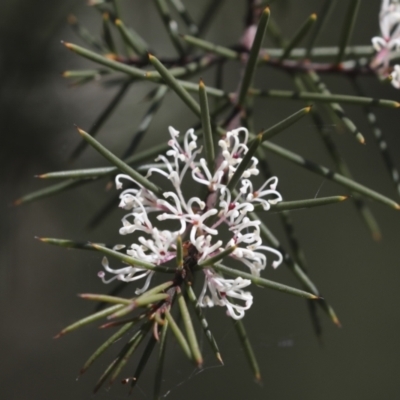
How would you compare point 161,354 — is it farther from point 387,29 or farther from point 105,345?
point 387,29

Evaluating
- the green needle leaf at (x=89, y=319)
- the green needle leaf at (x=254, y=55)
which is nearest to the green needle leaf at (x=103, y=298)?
the green needle leaf at (x=89, y=319)

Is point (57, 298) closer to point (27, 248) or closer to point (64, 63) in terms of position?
point (27, 248)

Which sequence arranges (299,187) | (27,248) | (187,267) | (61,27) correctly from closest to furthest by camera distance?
(187,267), (61,27), (27,248), (299,187)

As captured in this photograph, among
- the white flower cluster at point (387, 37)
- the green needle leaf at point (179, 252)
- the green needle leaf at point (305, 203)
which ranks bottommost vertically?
the green needle leaf at point (179, 252)

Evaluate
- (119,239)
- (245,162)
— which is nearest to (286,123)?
(245,162)

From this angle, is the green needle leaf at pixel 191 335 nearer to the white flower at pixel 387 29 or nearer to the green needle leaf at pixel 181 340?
the green needle leaf at pixel 181 340

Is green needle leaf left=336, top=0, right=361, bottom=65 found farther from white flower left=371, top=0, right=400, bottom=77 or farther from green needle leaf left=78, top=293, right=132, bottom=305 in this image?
green needle leaf left=78, top=293, right=132, bottom=305

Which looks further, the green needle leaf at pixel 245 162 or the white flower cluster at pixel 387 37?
the white flower cluster at pixel 387 37

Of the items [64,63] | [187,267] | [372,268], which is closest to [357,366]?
[372,268]
